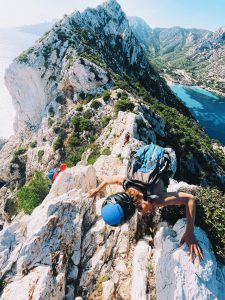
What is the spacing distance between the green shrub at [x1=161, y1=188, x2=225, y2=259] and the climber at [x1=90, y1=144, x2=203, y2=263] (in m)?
1.37

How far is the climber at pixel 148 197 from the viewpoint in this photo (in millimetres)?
9305

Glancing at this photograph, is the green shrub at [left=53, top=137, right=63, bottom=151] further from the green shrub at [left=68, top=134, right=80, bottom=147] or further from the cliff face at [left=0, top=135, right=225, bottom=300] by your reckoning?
the cliff face at [left=0, top=135, right=225, bottom=300]

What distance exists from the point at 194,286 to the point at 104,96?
4003 centimetres

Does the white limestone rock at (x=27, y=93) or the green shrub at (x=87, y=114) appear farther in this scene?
the white limestone rock at (x=27, y=93)

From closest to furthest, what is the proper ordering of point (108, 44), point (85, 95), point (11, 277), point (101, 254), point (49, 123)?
point (11, 277), point (101, 254), point (85, 95), point (49, 123), point (108, 44)

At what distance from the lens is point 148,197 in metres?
9.77

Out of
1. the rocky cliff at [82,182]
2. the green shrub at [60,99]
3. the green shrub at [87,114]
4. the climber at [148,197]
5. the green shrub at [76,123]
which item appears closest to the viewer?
the climber at [148,197]

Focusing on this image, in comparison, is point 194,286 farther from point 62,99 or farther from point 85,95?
point 62,99

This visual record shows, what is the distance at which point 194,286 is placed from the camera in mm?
8570

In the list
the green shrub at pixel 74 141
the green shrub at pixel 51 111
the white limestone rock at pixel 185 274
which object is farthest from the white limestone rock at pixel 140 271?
the green shrub at pixel 51 111

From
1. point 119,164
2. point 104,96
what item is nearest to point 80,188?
point 119,164

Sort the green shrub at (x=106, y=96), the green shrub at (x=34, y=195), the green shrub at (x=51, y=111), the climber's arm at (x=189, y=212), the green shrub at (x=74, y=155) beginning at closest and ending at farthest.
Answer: the climber's arm at (x=189, y=212) < the green shrub at (x=34, y=195) < the green shrub at (x=74, y=155) < the green shrub at (x=106, y=96) < the green shrub at (x=51, y=111)

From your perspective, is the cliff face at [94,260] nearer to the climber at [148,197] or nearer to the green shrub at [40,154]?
the climber at [148,197]

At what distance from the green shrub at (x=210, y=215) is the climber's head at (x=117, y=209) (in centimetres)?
227
